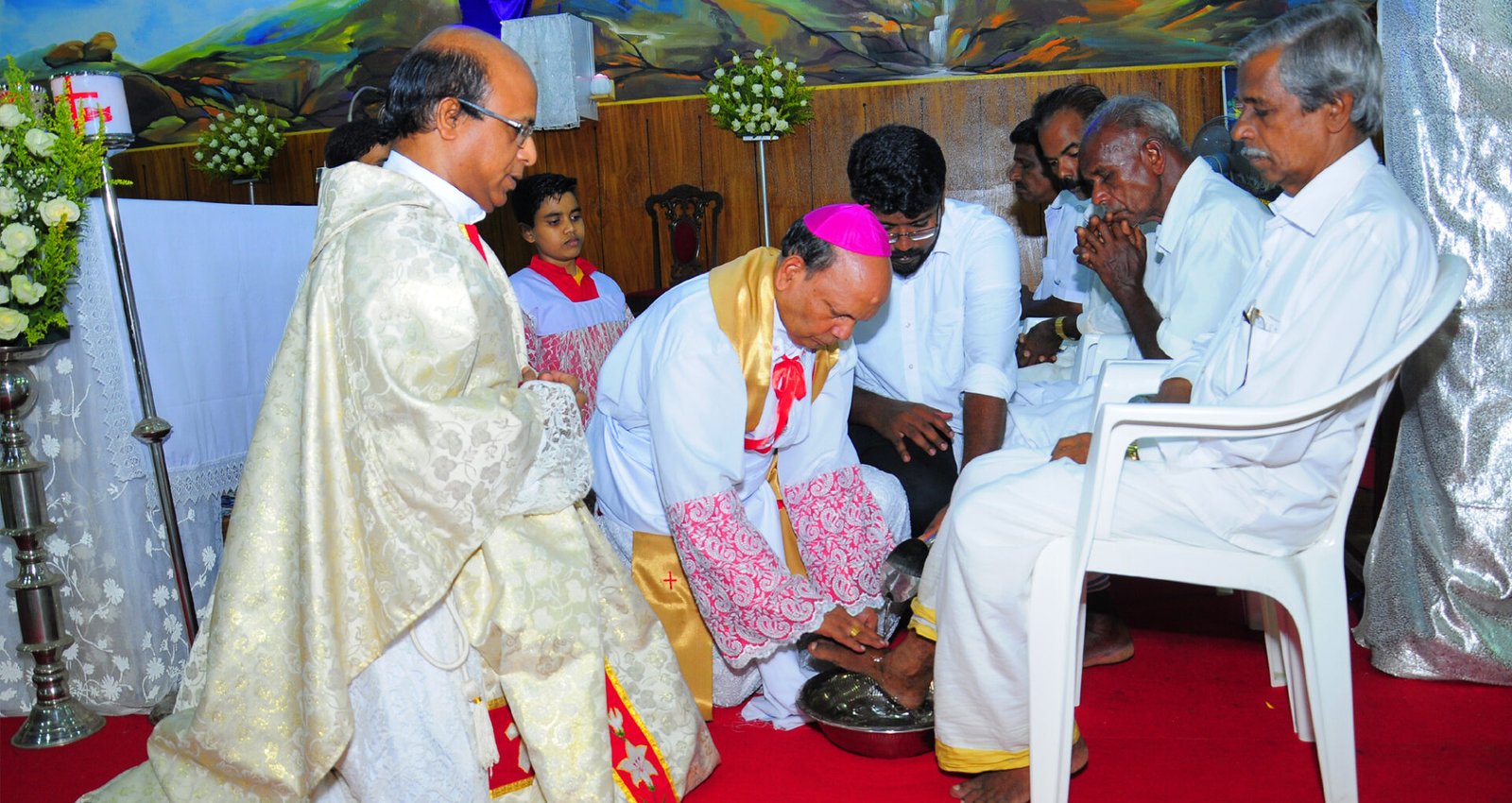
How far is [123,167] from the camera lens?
983 centimetres

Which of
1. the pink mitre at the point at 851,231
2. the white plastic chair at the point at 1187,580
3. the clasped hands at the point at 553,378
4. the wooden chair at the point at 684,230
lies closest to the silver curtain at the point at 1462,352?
the white plastic chair at the point at 1187,580

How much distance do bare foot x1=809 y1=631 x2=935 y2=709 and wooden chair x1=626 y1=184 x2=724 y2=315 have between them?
508 centimetres

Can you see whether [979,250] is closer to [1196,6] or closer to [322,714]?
[322,714]

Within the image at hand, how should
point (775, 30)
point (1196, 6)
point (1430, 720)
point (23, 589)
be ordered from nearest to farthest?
point (1430, 720)
point (23, 589)
point (1196, 6)
point (775, 30)

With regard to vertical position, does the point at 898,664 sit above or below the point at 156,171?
below

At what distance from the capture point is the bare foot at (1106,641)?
3297mm

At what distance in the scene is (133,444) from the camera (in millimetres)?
3127

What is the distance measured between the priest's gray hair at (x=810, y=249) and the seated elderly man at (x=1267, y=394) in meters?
0.70

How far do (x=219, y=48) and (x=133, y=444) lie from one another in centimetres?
710

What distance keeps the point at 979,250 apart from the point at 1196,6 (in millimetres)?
4389

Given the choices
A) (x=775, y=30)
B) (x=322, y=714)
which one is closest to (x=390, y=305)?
(x=322, y=714)

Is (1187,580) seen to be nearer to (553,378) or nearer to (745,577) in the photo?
(745,577)

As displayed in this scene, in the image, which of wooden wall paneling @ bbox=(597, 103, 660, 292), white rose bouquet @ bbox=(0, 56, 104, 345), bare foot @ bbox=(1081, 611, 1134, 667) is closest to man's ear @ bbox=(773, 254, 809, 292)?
bare foot @ bbox=(1081, 611, 1134, 667)

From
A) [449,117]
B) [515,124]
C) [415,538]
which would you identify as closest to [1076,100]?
[515,124]
